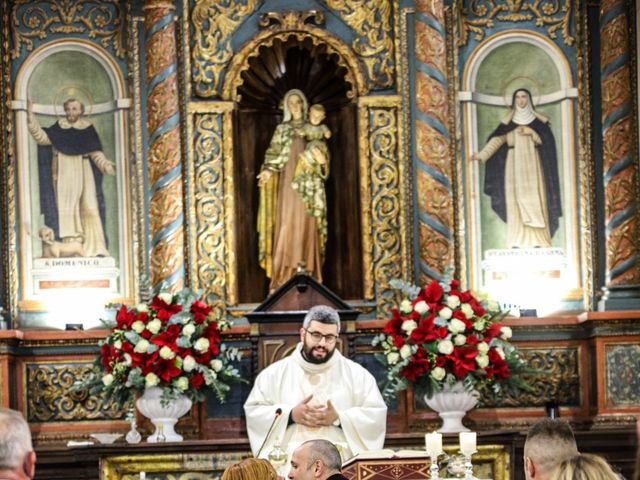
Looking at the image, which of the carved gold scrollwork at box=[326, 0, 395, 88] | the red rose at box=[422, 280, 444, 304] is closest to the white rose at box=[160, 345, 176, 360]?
the red rose at box=[422, 280, 444, 304]

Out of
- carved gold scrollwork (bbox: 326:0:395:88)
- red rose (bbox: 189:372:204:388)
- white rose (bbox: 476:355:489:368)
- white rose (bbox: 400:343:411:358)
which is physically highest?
carved gold scrollwork (bbox: 326:0:395:88)

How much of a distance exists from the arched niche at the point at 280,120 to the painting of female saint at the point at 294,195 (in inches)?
8.2

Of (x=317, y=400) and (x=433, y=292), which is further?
(x=433, y=292)

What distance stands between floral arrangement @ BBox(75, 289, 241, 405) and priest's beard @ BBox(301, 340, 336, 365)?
7.74ft

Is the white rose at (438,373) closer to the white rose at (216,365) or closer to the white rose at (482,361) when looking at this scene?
the white rose at (482,361)

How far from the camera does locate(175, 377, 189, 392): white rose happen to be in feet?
42.4

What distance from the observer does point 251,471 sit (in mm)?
6695

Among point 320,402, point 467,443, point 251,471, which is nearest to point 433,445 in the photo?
point 467,443

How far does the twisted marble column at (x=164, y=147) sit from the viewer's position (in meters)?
14.3

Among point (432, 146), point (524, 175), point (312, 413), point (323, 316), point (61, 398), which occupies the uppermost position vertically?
point (432, 146)

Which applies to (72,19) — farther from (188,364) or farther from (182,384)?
(182,384)

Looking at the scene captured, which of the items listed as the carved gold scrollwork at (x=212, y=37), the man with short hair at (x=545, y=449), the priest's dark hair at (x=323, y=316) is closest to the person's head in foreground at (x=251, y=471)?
the man with short hair at (x=545, y=449)

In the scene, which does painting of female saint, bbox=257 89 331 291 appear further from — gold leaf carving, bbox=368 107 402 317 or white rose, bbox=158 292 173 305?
white rose, bbox=158 292 173 305

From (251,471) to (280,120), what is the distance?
8700 millimetres
